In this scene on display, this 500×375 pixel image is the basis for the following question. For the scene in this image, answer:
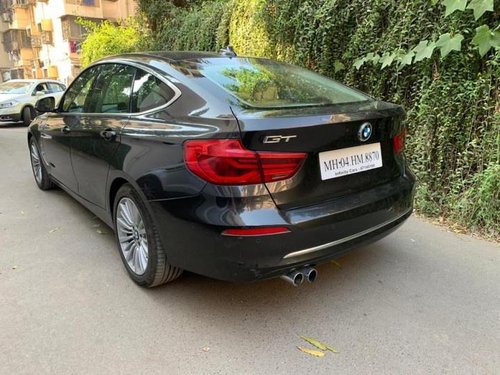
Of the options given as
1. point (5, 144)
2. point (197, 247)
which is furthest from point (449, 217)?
point (5, 144)

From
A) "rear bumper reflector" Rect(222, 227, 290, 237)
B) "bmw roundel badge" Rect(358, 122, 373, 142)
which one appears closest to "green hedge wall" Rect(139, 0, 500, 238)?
"bmw roundel badge" Rect(358, 122, 373, 142)

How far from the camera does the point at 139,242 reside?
295 cm

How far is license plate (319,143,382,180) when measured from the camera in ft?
7.73

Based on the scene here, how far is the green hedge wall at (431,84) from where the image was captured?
372 cm

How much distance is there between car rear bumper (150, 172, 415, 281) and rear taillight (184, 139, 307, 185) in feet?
0.46

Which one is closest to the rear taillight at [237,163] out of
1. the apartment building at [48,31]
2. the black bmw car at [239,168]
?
the black bmw car at [239,168]

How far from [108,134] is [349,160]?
5.59 feet

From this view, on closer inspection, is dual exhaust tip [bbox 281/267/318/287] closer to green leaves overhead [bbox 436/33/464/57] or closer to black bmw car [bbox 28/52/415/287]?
black bmw car [bbox 28/52/415/287]

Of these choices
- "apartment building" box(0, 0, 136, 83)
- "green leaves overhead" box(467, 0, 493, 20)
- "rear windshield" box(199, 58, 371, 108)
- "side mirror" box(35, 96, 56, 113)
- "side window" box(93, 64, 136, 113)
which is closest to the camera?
"rear windshield" box(199, 58, 371, 108)

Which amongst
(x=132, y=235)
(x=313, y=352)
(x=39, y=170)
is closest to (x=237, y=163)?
(x=313, y=352)

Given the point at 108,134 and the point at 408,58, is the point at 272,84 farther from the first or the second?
the point at 408,58

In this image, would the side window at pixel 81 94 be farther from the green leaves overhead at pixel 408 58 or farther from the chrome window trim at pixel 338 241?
the green leaves overhead at pixel 408 58

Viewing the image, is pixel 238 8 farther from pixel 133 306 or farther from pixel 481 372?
pixel 481 372

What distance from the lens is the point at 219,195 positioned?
2.18m
